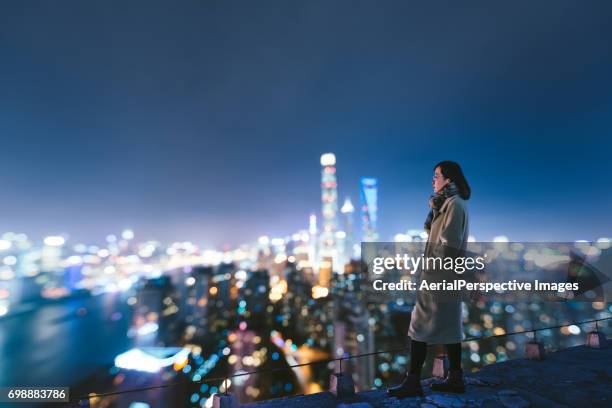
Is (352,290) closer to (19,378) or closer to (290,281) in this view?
(290,281)

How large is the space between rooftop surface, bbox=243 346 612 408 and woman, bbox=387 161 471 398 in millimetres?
147

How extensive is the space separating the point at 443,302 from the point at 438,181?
1.15 m

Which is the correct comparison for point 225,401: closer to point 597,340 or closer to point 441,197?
point 441,197

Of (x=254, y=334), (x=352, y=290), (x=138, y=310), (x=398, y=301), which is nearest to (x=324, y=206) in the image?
(x=352, y=290)

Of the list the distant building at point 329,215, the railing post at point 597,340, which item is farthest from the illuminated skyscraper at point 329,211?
the railing post at point 597,340

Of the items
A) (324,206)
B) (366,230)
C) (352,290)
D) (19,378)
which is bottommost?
(19,378)

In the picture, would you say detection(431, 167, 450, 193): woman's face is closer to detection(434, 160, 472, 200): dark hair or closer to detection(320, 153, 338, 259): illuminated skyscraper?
detection(434, 160, 472, 200): dark hair

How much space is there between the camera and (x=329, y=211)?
102 metres

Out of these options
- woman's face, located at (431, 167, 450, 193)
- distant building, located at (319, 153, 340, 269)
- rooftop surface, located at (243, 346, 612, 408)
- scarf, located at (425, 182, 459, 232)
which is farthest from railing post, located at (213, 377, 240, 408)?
distant building, located at (319, 153, 340, 269)

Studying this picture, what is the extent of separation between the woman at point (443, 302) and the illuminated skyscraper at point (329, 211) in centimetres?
9710

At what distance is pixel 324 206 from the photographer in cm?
10356

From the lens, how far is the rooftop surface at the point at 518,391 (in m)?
2.62

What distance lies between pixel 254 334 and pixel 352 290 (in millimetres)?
26219

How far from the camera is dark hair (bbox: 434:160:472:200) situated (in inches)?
107
